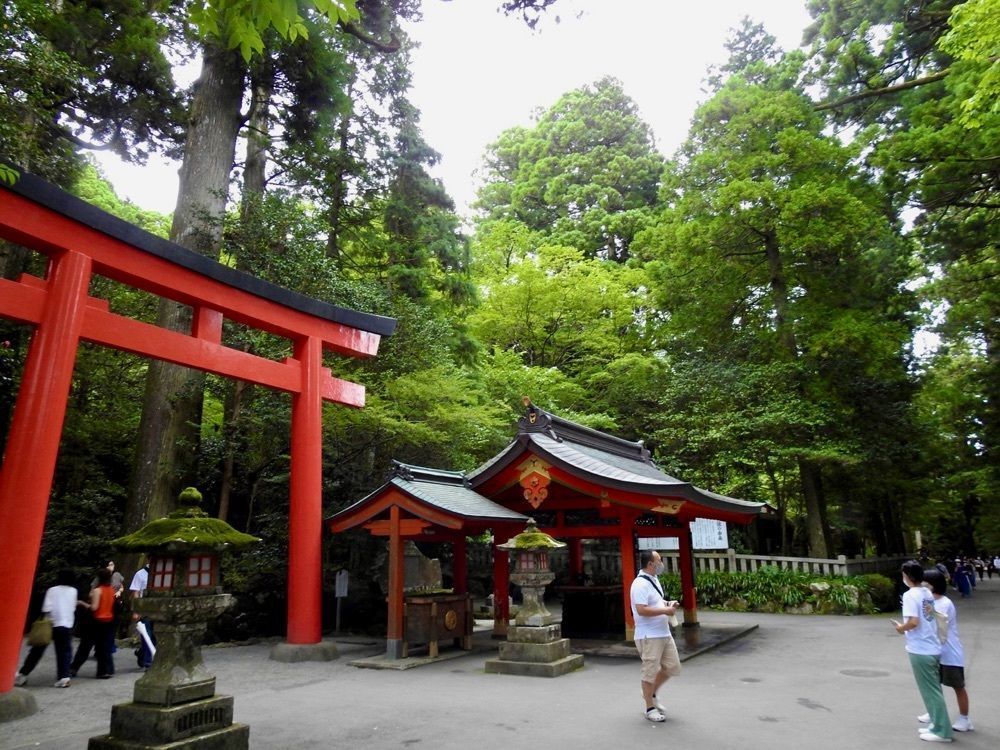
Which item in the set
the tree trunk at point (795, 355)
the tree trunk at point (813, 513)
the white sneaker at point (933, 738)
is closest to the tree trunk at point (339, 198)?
the tree trunk at point (795, 355)

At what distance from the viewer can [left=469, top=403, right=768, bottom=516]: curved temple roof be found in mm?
9602

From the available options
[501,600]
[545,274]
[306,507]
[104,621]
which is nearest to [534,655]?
[501,600]

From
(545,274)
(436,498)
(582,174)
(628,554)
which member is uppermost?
(582,174)

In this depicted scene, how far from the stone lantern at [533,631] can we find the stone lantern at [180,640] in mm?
4246

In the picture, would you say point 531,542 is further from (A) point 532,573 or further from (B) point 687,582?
(B) point 687,582

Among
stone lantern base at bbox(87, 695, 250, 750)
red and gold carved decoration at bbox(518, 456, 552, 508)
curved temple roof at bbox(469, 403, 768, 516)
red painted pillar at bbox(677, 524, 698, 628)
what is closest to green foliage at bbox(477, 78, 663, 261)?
curved temple roof at bbox(469, 403, 768, 516)

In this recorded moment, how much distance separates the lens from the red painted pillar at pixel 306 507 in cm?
1010

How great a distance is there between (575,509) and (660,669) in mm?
5592

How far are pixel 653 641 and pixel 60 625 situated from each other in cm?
718

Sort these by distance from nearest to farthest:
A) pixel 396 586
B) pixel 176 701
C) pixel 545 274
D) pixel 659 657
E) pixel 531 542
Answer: pixel 176 701 → pixel 659 657 → pixel 531 542 → pixel 396 586 → pixel 545 274

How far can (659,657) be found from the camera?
5992 mm

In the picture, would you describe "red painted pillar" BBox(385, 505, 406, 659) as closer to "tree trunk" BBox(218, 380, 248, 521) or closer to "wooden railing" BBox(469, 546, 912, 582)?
"tree trunk" BBox(218, 380, 248, 521)

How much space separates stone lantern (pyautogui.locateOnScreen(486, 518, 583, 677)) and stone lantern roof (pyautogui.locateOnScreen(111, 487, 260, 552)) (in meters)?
4.48

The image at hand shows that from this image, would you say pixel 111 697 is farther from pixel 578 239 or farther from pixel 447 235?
pixel 578 239
